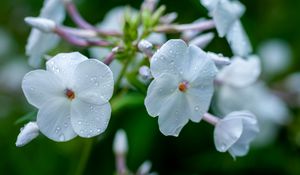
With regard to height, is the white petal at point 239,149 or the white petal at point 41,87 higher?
the white petal at point 41,87

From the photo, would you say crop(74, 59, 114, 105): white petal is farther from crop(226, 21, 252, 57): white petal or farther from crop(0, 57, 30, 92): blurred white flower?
crop(0, 57, 30, 92): blurred white flower

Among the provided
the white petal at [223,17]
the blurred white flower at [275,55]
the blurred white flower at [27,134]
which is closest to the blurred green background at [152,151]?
the blurred white flower at [275,55]

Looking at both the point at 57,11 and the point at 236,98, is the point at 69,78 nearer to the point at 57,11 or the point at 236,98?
the point at 57,11

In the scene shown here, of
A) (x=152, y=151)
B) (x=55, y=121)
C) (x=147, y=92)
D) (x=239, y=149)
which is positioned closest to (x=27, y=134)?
(x=55, y=121)

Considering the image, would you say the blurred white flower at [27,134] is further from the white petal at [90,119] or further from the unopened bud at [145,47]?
the unopened bud at [145,47]

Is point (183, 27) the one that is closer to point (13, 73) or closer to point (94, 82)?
point (94, 82)

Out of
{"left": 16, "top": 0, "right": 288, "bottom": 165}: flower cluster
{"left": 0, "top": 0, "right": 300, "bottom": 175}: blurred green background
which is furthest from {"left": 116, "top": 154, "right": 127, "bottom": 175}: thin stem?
{"left": 0, "top": 0, "right": 300, "bottom": 175}: blurred green background
